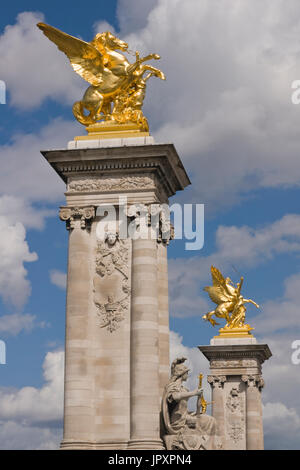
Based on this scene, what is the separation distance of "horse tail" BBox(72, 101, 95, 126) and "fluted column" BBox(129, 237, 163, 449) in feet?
15.2

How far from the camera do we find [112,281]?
31234 millimetres

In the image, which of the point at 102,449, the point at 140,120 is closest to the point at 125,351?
the point at 102,449

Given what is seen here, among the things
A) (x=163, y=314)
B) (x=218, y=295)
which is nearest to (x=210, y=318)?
(x=218, y=295)

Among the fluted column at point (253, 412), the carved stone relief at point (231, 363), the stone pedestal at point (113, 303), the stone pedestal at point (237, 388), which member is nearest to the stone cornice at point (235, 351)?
the stone pedestal at point (237, 388)

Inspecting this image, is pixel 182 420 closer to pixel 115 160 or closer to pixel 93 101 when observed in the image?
pixel 115 160

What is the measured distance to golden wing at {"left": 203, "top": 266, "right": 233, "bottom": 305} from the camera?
204 feet

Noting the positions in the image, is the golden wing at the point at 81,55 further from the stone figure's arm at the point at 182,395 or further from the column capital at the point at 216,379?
the column capital at the point at 216,379

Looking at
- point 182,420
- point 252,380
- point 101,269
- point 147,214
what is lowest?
point 182,420

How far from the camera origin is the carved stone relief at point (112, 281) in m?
30.9

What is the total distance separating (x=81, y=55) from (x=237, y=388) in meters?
32.3

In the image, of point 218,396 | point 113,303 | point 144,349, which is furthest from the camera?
point 218,396

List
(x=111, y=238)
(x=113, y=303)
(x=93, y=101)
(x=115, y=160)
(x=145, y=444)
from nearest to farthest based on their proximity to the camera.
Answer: (x=145, y=444), (x=113, y=303), (x=111, y=238), (x=115, y=160), (x=93, y=101)

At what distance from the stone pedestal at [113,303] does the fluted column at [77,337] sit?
3cm

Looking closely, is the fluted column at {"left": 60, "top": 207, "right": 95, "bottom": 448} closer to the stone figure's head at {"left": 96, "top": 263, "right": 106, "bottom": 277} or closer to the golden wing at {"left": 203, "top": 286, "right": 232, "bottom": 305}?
the stone figure's head at {"left": 96, "top": 263, "right": 106, "bottom": 277}
